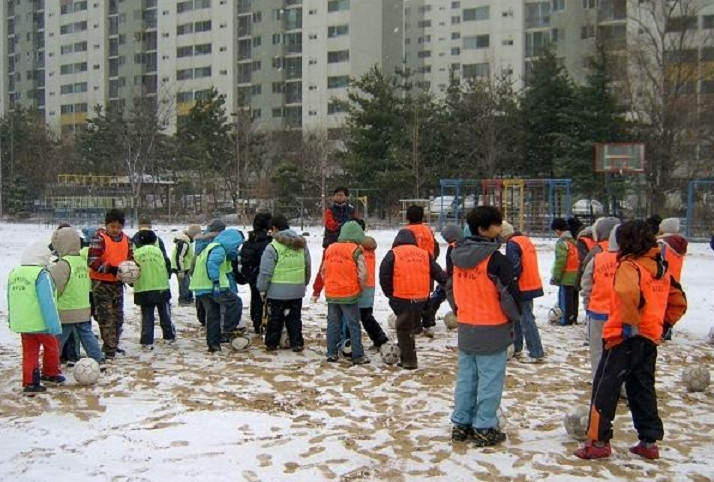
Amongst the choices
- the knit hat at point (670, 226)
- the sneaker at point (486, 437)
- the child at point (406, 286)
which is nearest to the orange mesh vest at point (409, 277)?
the child at point (406, 286)

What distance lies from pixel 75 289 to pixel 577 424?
4.90 m

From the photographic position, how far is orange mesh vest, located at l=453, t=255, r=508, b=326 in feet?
17.9

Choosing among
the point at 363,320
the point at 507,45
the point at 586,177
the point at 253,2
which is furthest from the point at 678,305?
the point at 253,2

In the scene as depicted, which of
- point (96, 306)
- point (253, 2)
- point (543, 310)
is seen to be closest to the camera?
point (96, 306)

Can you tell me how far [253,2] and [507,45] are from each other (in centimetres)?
2257

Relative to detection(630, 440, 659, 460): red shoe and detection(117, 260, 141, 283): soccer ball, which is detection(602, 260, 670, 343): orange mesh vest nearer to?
detection(630, 440, 659, 460): red shoe

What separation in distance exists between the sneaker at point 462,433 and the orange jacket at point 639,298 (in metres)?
1.18

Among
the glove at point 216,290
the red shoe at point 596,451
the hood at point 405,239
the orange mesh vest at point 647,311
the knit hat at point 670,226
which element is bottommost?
the red shoe at point 596,451

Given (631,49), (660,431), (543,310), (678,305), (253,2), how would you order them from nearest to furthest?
(660,431) < (678,305) < (543,310) < (631,49) < (253,2)

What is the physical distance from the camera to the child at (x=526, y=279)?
8078mm

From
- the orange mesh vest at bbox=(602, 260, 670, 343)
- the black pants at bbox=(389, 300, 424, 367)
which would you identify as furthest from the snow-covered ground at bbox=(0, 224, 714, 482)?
the orange mesh vest at bbox=(602, 260, 670, 343)

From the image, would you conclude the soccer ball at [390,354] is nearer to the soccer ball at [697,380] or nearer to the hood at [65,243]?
the soccer ball at [697,380]

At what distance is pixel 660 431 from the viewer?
16.8ft

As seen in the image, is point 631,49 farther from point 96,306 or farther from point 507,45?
point 96,306
